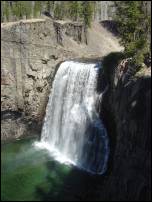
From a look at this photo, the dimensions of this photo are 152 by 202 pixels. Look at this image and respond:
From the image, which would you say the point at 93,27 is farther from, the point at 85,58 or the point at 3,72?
the point at 3,72

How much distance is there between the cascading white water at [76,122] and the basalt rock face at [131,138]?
413cm

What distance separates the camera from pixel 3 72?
166ft

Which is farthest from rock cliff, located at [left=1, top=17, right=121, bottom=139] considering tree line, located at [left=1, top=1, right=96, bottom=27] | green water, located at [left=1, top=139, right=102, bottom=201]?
tree line, located at [left=1, top=1, right=96, bottom=27]

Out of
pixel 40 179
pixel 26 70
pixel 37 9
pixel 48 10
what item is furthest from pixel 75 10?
pixel 40 179

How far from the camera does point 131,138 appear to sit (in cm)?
3328

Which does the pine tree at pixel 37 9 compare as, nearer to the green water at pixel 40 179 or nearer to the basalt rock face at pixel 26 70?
the basalt rock face at pixel 26 70

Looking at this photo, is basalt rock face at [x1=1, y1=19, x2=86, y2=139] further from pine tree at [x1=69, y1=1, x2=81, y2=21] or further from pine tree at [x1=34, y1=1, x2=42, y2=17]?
pine tree at [x1=34, y1=1, x2=42, y2=17]

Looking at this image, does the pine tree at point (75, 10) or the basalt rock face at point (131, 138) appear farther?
the pine tree at point (75, 10)

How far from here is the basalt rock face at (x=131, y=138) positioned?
30.9 meters

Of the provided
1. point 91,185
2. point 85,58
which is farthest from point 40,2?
point 91,185

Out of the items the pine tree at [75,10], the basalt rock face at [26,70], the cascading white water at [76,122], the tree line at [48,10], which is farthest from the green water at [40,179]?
the pine tree at [75,10]

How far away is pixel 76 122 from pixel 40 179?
33.3 ft

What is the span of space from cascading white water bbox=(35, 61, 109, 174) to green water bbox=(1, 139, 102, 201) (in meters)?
2.12

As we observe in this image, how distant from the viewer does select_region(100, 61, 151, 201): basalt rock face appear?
30.9 meters
